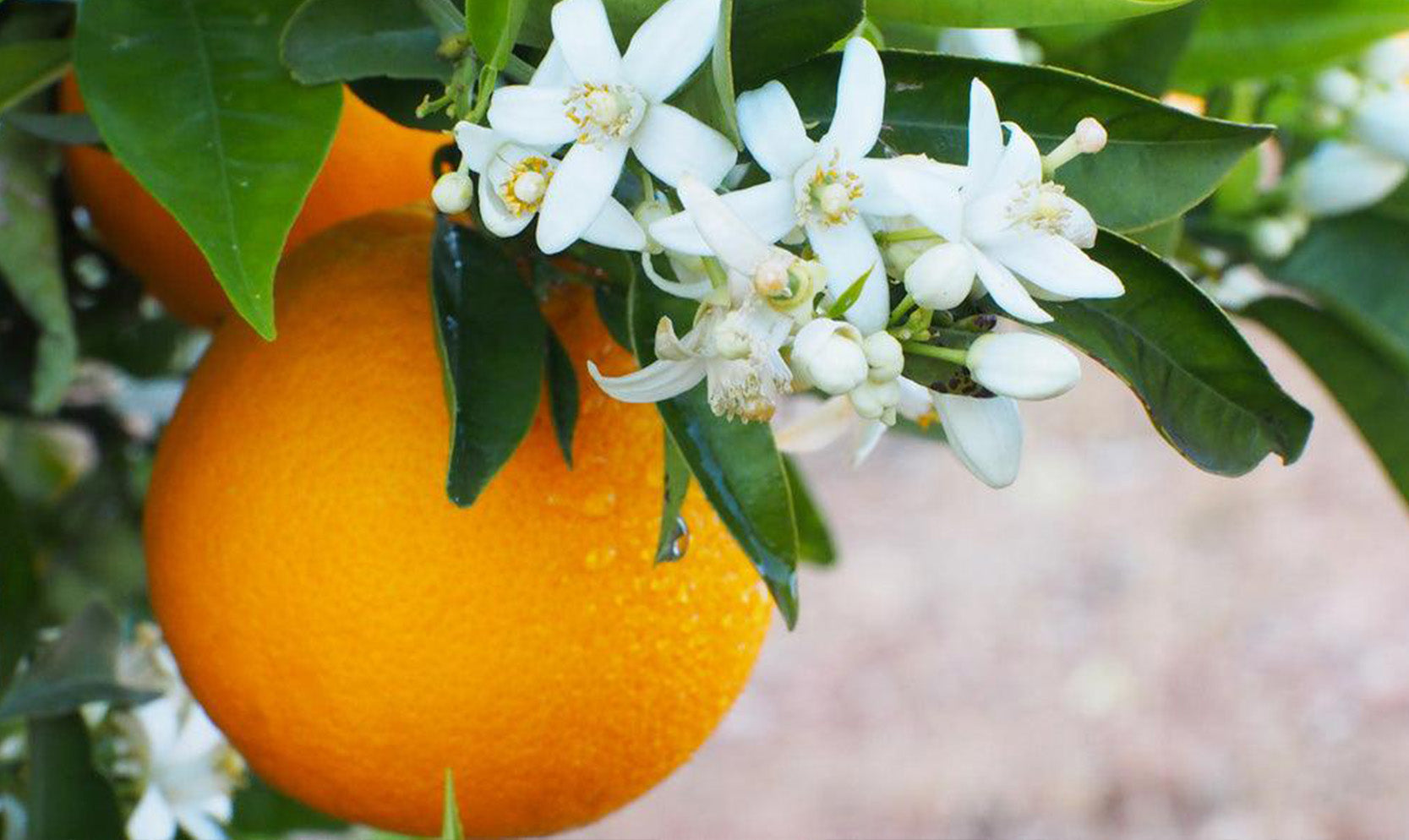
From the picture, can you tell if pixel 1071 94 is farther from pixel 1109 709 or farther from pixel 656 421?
pixel 1109 709

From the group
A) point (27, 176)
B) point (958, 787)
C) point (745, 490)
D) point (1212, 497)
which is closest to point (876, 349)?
point (745, 490)

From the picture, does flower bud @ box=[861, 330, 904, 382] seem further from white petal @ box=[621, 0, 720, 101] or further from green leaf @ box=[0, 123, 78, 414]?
green leaf @ box=[0, 123, 78, 414]

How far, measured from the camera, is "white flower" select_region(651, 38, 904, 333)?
37 cm

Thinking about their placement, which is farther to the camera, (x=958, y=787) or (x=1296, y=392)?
(x=1296, y=392)

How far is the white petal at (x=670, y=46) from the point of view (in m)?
0.37

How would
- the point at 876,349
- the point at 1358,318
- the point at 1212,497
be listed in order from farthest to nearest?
the point at 1212,497 < the point at 1358,318 < the point at 876,349

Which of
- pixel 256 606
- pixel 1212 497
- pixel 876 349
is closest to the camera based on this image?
pixel 876 349

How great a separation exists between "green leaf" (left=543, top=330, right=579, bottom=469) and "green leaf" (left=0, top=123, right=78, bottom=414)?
0.65 feet

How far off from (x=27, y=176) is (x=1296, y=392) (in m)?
3.04

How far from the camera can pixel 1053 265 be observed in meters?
0.38

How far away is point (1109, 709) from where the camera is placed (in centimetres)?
271

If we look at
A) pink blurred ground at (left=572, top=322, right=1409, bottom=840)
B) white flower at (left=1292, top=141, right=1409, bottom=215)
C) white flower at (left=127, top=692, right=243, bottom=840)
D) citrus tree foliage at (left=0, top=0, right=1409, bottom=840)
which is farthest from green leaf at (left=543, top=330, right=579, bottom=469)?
pink blurred ground at (left=572, top=322, right=1409, bottom=840)

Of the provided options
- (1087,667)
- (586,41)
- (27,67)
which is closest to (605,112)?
(586,41)

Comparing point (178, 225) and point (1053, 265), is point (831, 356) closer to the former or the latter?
point (1053, 265)
